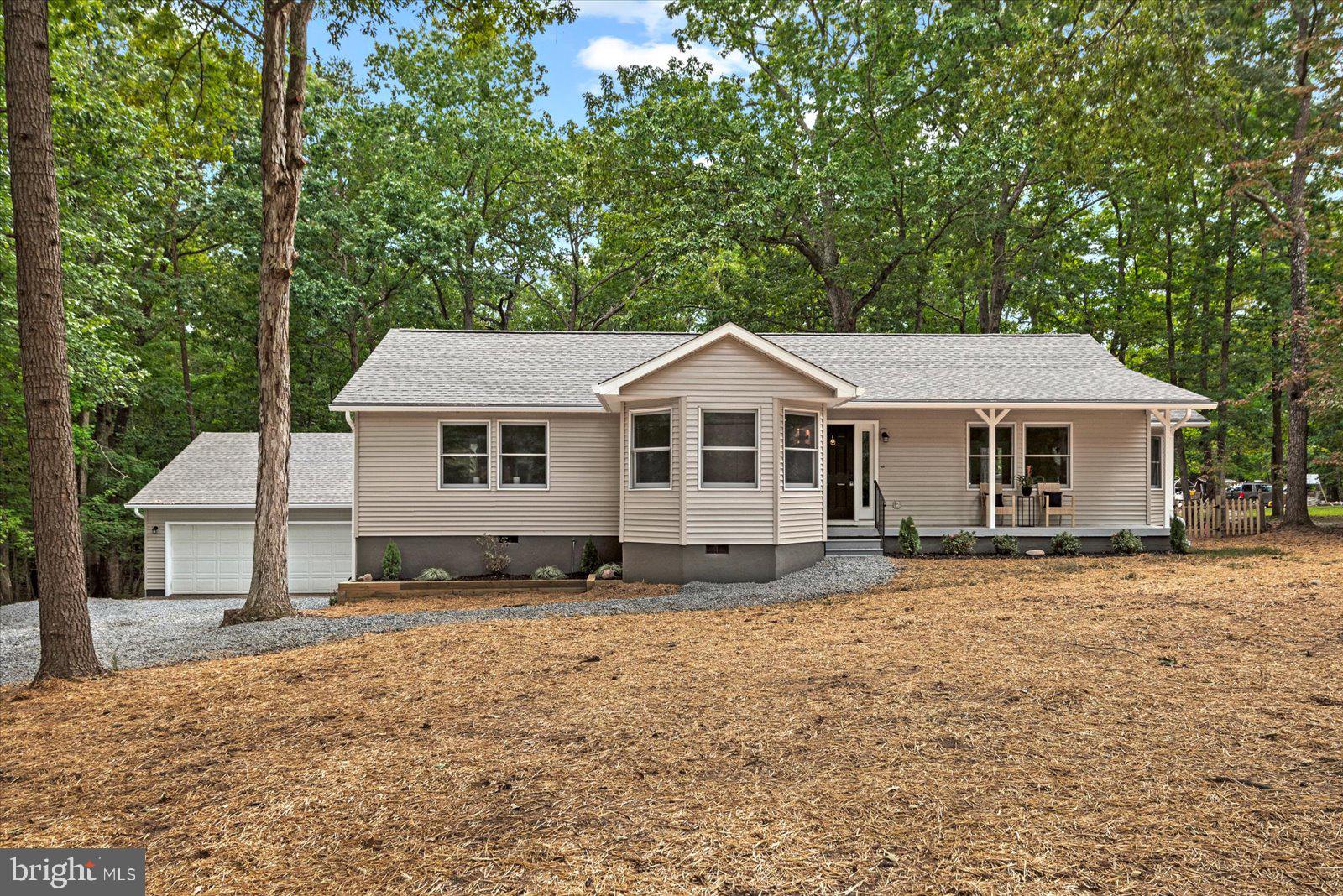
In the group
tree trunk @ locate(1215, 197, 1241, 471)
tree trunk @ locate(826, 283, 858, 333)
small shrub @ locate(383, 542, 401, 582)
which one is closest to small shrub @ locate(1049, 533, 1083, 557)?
tree trunk @ locate(826, 283, 858, 333)

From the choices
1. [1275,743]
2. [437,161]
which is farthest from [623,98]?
[1275,743]

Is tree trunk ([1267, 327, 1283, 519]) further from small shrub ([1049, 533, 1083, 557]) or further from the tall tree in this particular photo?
small shrub ([1049, 533, 1083, 557])

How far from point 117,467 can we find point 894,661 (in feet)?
80.6

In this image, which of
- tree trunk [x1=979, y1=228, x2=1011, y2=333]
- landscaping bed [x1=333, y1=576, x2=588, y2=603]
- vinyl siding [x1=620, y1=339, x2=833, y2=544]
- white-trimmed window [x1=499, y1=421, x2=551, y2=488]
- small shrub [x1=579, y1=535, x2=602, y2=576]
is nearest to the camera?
vinyl siding [x1=620, y1=339, x2=833, y2=544]

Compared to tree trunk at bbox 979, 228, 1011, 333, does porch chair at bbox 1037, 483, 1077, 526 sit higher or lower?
lower

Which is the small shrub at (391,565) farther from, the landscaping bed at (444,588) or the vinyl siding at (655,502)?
the vinyl siding at (655,502)

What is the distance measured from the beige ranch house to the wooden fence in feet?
10.6

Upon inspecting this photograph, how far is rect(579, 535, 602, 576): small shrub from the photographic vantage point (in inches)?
562

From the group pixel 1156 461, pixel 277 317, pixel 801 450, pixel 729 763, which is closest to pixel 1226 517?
pixel 1156 461

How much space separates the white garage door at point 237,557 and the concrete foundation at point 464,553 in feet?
18.3

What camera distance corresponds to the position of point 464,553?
14.5 meters

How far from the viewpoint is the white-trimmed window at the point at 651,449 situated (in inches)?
503

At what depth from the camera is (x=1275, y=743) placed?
4176mm

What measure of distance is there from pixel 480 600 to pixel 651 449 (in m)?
3.76
